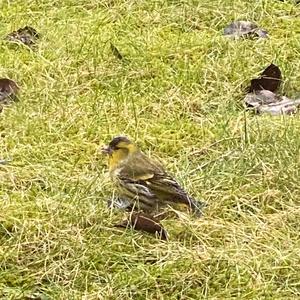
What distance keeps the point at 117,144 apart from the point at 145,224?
1.62ft

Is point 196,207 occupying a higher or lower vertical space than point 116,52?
higher

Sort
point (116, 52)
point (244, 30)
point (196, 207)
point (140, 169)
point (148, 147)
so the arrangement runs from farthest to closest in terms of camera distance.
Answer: point (244, 30) → point (116, 52) → point (148, 147) → point (140, 169) → point (196, 207)

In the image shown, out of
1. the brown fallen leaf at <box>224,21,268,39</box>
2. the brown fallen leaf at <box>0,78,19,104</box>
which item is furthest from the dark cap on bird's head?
the brown fallen leaf at <box>224,21,268,39</box>

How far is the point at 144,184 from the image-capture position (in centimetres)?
381

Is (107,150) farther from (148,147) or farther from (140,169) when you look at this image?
(148,147)

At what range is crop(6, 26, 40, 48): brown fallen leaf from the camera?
5301 mm

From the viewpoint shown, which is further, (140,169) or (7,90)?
(7,90)

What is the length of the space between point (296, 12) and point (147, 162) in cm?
221

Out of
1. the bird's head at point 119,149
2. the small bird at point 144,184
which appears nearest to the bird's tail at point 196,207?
the small bird at point 144,184

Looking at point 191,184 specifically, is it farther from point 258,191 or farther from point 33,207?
point 33,207

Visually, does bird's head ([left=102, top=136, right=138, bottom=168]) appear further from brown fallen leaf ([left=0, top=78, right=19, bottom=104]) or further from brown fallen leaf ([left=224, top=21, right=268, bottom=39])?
brown fallen leaf ([left=224, top=21, right=268, bottom=39])

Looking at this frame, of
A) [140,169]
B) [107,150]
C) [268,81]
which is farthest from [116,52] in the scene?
[140,169]

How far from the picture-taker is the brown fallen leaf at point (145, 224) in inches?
141

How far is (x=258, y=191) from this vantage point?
3.88m
